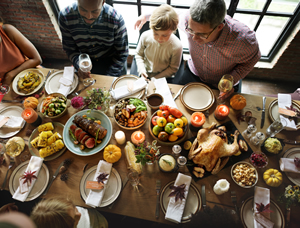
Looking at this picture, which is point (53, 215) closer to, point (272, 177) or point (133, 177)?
point (133, 177)

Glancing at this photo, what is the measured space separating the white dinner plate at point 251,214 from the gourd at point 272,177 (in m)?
0.14

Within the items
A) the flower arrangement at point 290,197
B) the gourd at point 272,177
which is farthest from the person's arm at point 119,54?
the flower arrangement at point 290,197

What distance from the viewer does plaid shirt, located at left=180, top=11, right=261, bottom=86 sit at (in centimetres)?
171

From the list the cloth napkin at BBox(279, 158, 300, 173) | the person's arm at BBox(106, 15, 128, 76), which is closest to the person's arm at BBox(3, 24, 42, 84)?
the person's arm at BBox(106, 15, 128, 76)

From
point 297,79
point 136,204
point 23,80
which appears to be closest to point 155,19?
point 23,80

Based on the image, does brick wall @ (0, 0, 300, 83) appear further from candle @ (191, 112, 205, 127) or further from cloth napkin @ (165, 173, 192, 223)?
cloth napkin @ (165, 173, 192, 223)

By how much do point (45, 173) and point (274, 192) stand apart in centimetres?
193

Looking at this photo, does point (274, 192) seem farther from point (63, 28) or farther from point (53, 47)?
point (53, 47)

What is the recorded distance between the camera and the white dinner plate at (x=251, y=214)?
129 centimetres

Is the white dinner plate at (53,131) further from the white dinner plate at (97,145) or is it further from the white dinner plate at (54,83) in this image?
the white dinner plate at (54,83)

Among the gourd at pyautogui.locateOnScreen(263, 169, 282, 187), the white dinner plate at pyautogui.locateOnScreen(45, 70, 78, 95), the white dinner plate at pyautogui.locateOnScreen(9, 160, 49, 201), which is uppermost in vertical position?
the white dinner plate at pyautogui.locateOnScreen(45, 70, 78, 95)

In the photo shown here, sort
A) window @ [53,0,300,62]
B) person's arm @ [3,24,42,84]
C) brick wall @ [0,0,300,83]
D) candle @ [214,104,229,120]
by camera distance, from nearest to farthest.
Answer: candle @ [214,104,229,120] < person's arm @ [3,24,42,84] < window @ [53,0,300,62] < brick wall @ [0,0,300,83]

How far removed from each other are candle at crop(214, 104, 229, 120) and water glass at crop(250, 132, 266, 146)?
307 mm

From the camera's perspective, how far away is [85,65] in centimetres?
191
